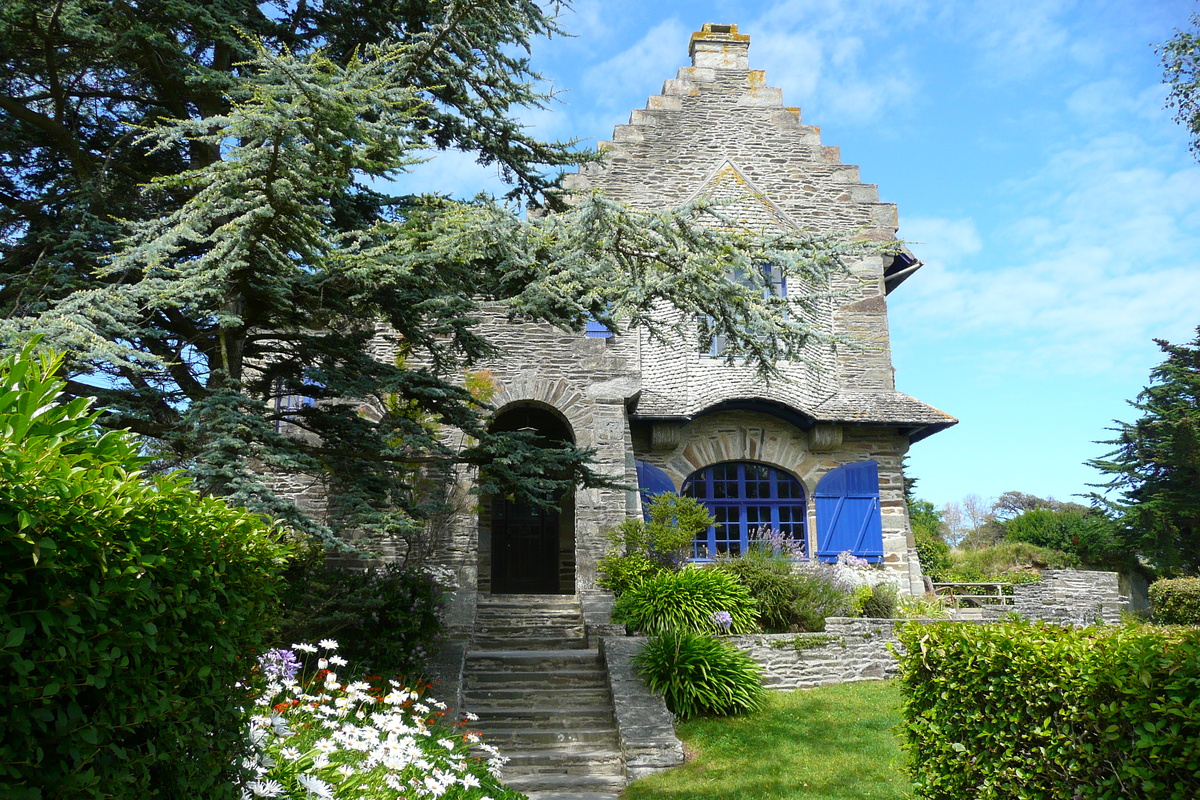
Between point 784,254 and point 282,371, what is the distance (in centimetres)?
535

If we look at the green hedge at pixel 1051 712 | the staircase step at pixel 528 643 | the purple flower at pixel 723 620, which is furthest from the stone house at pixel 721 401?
the green hedge at pixel 1051 712

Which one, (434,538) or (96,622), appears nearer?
(96,622)

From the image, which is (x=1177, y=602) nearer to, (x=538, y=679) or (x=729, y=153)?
(x=729, y=153)

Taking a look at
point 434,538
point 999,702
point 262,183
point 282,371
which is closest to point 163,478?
point 262,183

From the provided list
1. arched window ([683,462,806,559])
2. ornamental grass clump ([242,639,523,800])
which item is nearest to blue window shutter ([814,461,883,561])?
arched window ([683,462,806,559])

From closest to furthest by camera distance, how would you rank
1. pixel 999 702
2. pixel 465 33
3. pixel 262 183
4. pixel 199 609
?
pixel 199 609
pixel 999 702
pixel 262 183
pixel 465 33

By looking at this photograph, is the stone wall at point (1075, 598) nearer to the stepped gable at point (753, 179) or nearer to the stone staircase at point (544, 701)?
the stepped gable at point (753, 179)

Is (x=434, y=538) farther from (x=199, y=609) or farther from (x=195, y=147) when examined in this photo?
(x=199, y=609)

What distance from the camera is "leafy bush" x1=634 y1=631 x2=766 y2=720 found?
955 centimetres

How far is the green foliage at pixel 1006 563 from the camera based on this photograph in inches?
778

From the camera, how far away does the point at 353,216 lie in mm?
10078

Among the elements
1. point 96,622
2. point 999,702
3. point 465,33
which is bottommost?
point 999,702

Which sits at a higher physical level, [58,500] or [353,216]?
[353,216]

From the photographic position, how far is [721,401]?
51.4ft
